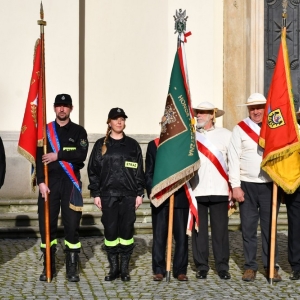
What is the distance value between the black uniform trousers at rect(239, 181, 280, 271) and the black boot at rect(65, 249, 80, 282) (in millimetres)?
1727

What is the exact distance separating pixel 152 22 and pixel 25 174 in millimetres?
3242

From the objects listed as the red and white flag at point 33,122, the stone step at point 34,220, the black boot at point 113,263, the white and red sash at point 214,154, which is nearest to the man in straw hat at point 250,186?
the white and red sash at point 214,154

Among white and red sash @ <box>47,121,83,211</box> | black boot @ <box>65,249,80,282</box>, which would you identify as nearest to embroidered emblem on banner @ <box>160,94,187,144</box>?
white and red sash @ <box>47,121,83,211</box>

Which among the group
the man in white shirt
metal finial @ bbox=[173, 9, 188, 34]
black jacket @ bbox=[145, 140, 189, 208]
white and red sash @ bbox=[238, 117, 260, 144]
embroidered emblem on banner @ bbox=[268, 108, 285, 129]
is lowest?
the man in white shirt

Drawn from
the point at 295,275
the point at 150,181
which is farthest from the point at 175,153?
the point at 295,275

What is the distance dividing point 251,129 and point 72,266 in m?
2.31

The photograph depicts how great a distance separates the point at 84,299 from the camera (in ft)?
27.4

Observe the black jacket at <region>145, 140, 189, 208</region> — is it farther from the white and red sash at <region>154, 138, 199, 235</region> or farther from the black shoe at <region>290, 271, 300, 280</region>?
the black shoe at <region>290, 271, 300, 280</region>

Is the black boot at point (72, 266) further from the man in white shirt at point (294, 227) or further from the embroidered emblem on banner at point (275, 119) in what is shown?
the embroidered emblem on banner at point (275, 119)

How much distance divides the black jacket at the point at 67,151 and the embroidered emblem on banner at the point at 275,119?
6.22ft

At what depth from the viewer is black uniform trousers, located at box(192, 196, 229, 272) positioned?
377 inches

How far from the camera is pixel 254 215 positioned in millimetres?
9547

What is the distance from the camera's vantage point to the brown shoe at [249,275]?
9.32 metres

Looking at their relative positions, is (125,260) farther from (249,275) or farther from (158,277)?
(249,275)
